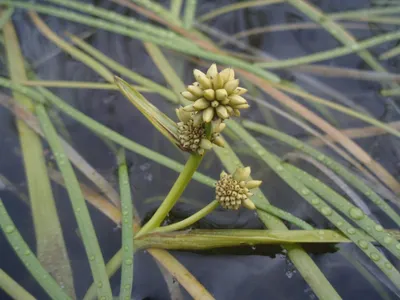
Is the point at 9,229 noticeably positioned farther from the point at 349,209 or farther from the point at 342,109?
the point at 342,109

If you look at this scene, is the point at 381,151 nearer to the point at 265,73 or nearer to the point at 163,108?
the point at 265,73

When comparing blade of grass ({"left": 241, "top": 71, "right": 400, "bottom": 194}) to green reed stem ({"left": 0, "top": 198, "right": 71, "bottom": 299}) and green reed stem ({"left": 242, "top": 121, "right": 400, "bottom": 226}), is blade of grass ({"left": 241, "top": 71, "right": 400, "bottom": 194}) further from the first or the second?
green reed stem ({"left": 0, "top": 198, "right": 71, "bottom": 299})

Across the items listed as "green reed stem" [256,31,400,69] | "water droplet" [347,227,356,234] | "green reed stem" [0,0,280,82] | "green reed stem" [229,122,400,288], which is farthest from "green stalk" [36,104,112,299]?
"green reed stem" [256,31,400,69]

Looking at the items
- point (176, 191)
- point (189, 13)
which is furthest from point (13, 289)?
point (189, 13)

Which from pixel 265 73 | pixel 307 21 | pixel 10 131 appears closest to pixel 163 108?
pixel 265 73

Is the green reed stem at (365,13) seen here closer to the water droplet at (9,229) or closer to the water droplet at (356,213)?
the water droplet at (356,213)
